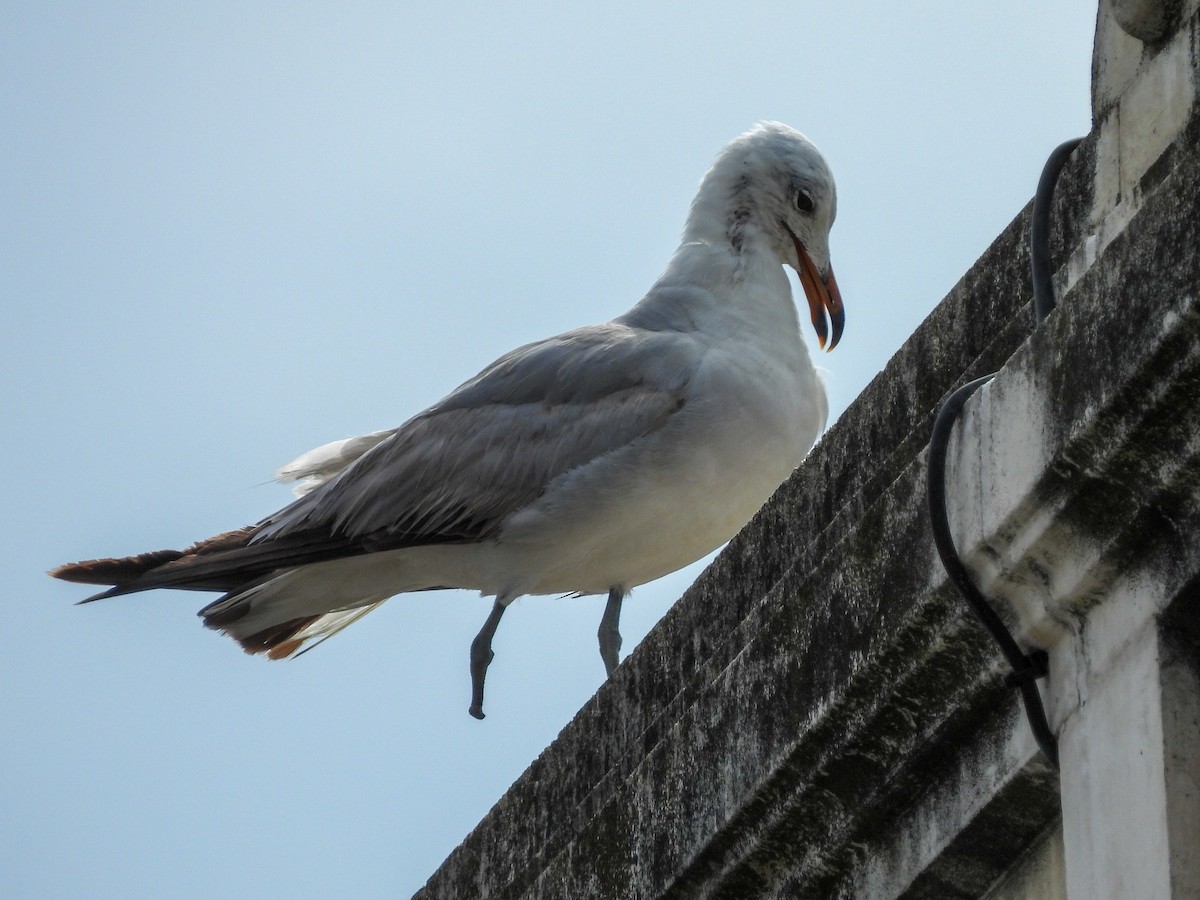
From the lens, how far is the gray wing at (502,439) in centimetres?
891

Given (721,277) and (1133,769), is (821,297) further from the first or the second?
(1133,769)

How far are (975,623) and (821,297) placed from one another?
686cm

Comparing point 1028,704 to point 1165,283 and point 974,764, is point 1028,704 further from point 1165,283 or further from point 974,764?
point 1165,283

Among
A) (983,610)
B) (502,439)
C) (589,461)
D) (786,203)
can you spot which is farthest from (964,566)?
(786,203)

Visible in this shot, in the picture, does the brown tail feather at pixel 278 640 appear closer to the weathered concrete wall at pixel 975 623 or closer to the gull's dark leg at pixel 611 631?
the gull's dark leg at pixel 611 631

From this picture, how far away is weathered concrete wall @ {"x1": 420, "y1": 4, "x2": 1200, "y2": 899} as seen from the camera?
3023mm

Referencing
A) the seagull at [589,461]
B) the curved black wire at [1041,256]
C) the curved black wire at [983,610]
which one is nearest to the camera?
the curved black wire at [983,610]

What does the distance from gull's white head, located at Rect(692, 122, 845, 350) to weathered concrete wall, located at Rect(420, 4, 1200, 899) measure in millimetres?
5499

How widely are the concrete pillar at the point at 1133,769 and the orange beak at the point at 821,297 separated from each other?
689cm

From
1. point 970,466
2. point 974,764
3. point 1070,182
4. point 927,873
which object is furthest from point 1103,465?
point 1070,182

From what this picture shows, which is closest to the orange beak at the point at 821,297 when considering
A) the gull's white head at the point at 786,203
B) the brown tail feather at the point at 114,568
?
the gull's white head at the point at 786,203

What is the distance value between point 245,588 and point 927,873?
6733mm

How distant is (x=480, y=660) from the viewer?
32.4 feet

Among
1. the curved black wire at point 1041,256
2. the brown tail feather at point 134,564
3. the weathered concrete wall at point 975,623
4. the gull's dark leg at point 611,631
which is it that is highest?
the curved black wire at point 1041,256
